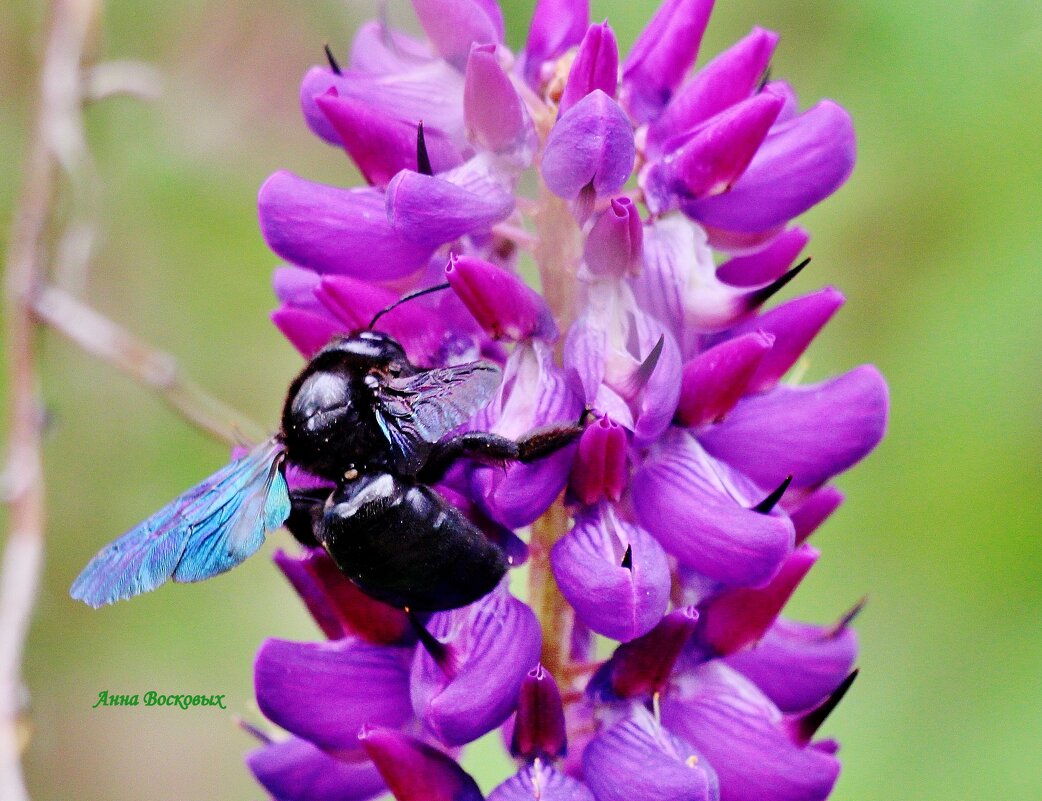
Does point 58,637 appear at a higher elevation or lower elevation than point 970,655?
lower

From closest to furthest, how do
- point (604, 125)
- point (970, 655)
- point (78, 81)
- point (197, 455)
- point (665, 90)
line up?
point (604, 125), point (665, 90), point (970, 655), point (78, 81), point (197, 455)

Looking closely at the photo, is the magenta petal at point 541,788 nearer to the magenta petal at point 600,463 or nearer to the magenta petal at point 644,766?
the magenta petal at point 644,766

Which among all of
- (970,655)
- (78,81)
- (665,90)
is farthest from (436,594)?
(78,81)

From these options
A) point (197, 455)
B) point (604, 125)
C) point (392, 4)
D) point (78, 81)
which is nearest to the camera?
point (604, 125)

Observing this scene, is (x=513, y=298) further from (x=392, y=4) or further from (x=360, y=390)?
(x=392, y=4)

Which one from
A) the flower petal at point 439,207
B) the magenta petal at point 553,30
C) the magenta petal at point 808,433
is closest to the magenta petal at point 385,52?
the magenta petal at point 553,30

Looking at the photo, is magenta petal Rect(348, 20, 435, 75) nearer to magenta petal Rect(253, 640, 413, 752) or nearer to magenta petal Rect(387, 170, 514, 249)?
magenta petal Rect(387, 170, 514, 249)

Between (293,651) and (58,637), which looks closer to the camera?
(293,651)

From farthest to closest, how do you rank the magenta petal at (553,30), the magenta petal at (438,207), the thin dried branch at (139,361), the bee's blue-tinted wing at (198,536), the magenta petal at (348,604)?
the thin dried branch at (139,361), the magenta petal at (553,30), the magenta petal at (348,604), the magenta petal at (438,207), the bee's blue-tinted wing at (198,536)
